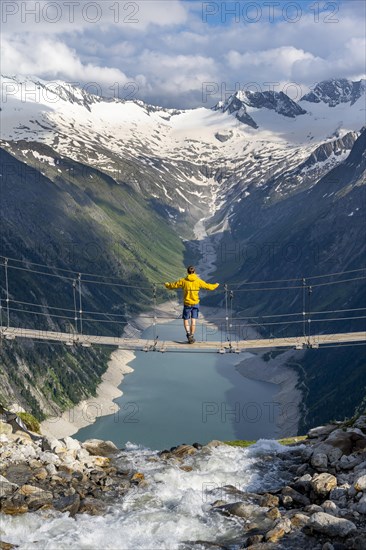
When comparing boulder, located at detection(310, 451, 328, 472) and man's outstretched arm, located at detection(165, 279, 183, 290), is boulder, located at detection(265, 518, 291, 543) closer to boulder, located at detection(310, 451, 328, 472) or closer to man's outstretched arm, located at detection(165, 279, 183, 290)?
boulder, located at detection(310, 451, 328, 472)

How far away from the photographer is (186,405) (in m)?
118

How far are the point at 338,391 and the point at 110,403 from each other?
149 ft

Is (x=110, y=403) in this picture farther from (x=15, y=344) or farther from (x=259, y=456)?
(x=259, y=456)

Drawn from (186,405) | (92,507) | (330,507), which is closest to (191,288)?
(92,507)

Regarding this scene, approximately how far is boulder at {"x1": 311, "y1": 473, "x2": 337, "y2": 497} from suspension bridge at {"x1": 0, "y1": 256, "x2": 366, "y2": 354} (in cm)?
689

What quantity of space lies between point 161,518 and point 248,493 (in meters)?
3.66

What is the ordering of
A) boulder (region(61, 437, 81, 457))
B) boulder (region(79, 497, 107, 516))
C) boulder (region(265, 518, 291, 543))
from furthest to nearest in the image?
boulder (region(61, 437, 81, 457)) → boulder (region(79, 497, 107, 516)) → boulder (region(265, 518, 291, 543))

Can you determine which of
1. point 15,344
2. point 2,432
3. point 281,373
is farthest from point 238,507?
point 281,373

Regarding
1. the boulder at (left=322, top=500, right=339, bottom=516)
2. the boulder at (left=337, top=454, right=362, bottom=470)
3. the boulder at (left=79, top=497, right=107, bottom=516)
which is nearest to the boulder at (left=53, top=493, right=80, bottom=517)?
the boulder at (left=79, top=497, right=107, bottom=516)

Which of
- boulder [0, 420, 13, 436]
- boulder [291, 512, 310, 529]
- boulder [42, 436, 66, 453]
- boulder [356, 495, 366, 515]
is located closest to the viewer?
boulder [291, 512, 310, 529]

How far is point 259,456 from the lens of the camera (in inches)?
1073

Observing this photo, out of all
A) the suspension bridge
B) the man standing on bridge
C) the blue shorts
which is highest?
the man standing on bridge

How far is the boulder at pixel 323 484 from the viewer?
2088 cm

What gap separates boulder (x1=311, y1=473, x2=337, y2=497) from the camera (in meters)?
20.9
